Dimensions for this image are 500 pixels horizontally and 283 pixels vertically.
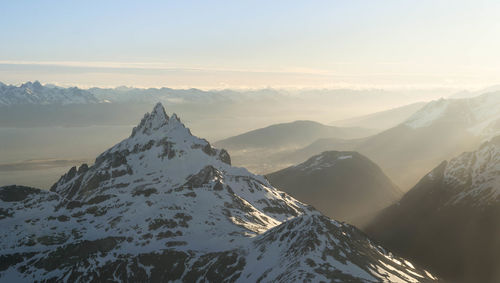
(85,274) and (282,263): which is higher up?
(282,263)

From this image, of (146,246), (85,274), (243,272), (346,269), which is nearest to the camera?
(346,269)

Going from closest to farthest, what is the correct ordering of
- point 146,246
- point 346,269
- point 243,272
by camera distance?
point 346,269 < point 243,272 < point 146,246

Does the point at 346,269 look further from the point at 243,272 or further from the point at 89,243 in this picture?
the point at 89,243

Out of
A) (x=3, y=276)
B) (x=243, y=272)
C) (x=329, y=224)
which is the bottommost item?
(x=3, y=276)

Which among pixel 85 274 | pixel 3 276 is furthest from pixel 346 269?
pixel 3 276

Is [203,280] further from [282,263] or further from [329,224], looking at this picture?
[329,224]

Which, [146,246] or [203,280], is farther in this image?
[146,246]

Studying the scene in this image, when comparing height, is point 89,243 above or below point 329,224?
below

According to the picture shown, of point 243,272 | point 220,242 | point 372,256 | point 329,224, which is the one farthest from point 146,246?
point 372,256

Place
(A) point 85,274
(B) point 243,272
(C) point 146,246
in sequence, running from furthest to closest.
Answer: (C) point 146,246 < (A) point 85,274 < (B) point 243,272
